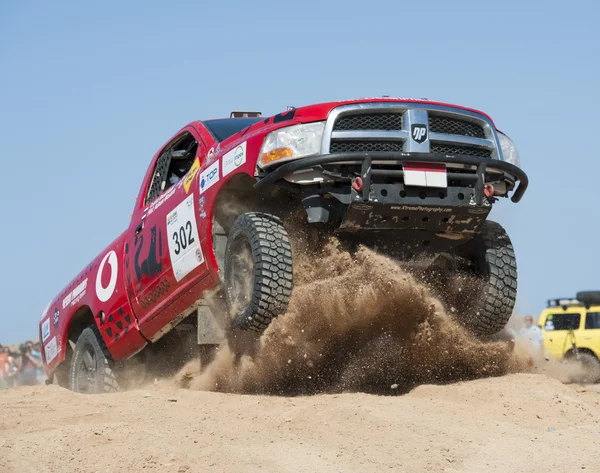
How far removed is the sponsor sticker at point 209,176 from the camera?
20.5 feet

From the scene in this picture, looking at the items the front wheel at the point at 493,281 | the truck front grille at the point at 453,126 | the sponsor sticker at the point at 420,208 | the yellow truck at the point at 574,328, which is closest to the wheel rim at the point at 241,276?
the sponsor sticker at the point at 420,208

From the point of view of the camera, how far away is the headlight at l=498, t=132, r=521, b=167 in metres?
6.07

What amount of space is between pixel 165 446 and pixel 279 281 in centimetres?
142

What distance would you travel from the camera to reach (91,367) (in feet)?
27.1

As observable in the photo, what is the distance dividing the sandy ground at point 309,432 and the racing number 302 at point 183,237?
1.10 meters

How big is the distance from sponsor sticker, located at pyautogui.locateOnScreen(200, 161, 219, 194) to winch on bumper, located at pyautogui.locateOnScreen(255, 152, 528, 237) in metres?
0.61

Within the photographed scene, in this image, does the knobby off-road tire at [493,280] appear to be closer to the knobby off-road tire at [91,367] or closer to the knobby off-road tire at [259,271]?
the knobby off-road tire at [259,271]

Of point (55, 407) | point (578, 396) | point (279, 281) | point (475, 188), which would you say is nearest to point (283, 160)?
point (279, 281)

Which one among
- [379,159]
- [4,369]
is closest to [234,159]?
[379,159]

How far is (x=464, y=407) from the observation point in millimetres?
5605

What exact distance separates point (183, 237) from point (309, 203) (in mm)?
1338

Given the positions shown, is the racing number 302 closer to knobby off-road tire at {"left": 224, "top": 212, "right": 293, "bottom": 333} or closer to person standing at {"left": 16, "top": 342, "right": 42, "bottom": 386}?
knobby off-road tire at {"left": 224, "top": 212, "right": 293, "bottom": 333}

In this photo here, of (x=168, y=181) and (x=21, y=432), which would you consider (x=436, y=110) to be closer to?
(x=168, y=181)

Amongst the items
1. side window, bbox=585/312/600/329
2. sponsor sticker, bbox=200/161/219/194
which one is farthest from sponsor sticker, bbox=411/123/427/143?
side window, bbox=585/312/600/329
